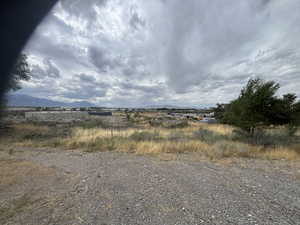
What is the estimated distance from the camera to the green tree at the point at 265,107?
7.84 m

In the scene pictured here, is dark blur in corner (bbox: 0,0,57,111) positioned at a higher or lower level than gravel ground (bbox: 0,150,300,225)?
higher

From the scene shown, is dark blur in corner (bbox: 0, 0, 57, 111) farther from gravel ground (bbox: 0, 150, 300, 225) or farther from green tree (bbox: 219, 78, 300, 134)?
green tree (bbox: 219, 78, 300, 134)

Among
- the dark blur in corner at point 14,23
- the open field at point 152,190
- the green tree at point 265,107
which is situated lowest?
the open field at point 152,190

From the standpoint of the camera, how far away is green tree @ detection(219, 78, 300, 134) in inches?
309

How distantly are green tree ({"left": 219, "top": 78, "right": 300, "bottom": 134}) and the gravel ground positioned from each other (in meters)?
3.49

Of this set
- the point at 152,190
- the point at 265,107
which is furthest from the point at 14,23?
the point at 265,107

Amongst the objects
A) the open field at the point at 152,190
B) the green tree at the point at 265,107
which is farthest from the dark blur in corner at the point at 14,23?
the green tree at the point at 265,107

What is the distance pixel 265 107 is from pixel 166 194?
794cm

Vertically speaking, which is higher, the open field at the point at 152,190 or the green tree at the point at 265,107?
the green tree at the point at 265,107

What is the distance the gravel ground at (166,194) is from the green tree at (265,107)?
11.4ft

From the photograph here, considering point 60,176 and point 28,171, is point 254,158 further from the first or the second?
point 28,171

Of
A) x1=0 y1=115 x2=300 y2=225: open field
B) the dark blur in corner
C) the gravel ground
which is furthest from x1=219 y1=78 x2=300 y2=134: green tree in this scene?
the dark blur in corner

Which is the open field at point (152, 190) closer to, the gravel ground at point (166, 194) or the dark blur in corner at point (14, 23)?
the gravel ground at point (166, 194)

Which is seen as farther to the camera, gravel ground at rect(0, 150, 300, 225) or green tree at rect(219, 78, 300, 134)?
green tree at rect(219, 78, 300, 134)
